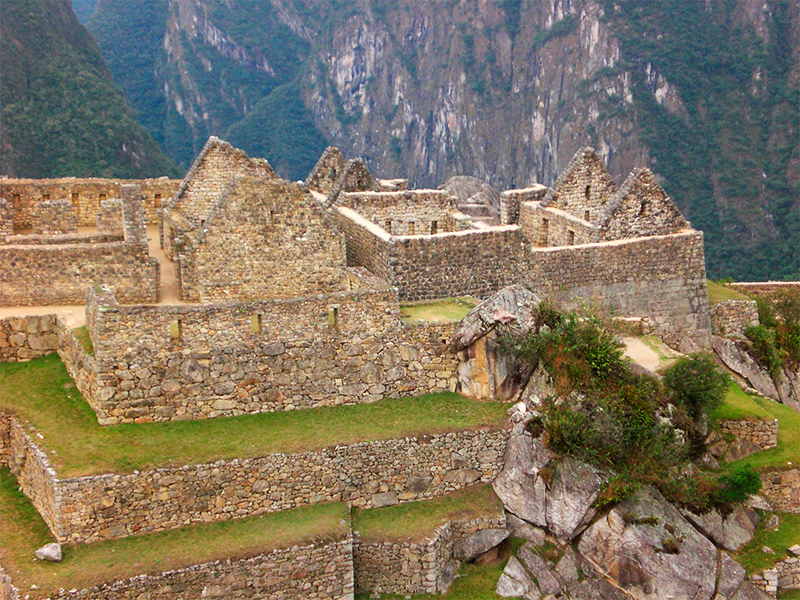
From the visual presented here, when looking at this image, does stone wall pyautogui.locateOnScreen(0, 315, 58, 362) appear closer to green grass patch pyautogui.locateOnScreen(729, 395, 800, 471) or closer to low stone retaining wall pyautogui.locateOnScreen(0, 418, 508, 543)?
low stone retaining wall pyautogui.locateOnScreen(0, 418, 508, 543)

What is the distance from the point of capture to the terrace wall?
1830 centimetres

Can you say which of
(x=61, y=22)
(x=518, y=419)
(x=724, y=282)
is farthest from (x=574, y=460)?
(x=61, y=22)

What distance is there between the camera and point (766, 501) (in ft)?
65.0

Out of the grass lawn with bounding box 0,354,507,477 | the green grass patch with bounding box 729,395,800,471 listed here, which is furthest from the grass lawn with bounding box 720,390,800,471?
the grass lawn with bounding box 0,354,507,477

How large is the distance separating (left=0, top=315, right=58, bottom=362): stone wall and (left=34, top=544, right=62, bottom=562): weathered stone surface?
4968 mm

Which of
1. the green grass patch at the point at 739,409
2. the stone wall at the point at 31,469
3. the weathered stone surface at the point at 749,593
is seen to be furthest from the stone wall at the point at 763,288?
the stone wall at the point at 31,469

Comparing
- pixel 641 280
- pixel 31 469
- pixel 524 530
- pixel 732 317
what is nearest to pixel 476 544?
pixel 524 530

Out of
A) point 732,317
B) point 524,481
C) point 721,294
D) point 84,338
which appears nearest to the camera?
point 524,481

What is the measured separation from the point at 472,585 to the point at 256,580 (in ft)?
12.9

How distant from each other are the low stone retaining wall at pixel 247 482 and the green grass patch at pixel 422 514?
0.17 m

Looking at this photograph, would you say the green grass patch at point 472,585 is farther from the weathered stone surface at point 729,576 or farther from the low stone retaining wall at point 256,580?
the weathered stone surface at point 729,576

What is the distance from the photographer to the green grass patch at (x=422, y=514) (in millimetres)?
18047

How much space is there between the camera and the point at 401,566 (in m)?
17.9

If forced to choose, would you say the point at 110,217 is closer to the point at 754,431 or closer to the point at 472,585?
the point at 472,585
